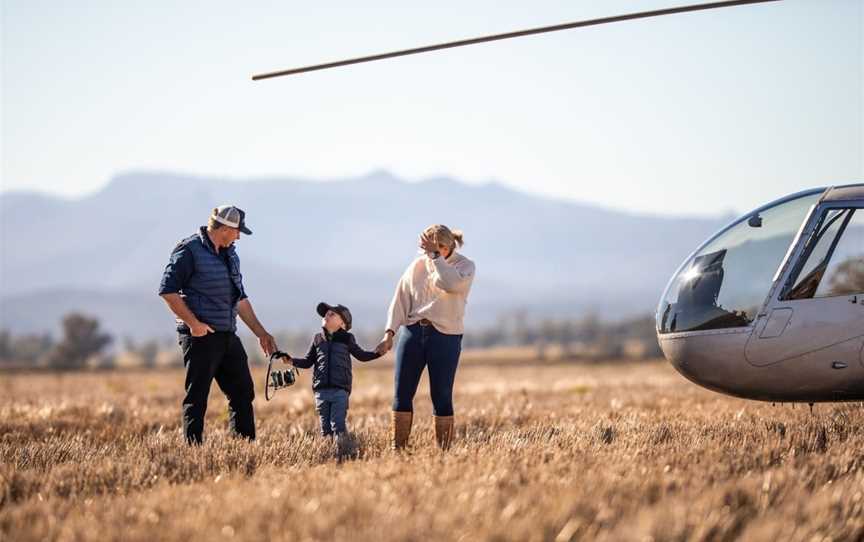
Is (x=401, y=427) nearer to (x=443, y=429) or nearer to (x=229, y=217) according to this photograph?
(x=443, y=429)

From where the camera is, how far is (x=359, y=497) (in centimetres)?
590

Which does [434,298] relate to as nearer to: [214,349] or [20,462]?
[214,349]

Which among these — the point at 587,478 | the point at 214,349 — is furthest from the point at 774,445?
the point at 214,349

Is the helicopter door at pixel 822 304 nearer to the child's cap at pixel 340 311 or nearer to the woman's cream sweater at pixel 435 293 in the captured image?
the woman's cream sweater at pixel 435 293

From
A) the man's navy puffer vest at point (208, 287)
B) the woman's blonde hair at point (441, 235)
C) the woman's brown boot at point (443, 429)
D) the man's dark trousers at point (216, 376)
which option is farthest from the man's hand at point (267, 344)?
the woman's blonde hair at point (441, 235)

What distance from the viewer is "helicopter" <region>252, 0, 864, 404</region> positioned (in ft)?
30.3

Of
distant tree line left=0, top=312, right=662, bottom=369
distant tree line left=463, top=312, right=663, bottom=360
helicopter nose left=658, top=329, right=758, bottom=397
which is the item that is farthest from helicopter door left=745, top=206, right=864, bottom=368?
distant tree line left=463, top=312, right=663, bottom=360

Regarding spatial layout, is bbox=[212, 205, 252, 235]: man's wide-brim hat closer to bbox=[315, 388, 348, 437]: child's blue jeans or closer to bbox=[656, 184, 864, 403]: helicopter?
bbox=[315, 388, 348, 437]: child's blue jeans

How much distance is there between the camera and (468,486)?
6207mm

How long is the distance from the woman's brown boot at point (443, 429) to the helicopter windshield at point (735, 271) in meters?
2.30

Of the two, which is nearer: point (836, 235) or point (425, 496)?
point (425, 496)

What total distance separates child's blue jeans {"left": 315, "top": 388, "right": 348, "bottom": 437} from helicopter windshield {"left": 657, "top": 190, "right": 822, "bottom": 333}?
3.11 meters

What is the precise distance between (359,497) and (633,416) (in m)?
5.96

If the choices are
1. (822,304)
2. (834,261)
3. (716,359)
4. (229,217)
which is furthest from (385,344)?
(834,261)
